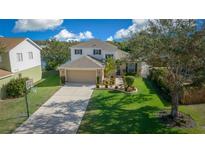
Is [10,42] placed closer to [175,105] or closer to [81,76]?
[81,76]

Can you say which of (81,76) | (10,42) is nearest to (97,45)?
(81,76)

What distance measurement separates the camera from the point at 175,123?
1155cm

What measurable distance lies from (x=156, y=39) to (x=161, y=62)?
148 centimetres

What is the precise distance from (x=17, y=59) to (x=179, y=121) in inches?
685

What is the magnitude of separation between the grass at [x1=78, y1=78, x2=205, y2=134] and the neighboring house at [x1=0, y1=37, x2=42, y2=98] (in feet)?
29.0

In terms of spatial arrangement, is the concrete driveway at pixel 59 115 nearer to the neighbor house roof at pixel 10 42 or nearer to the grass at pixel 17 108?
the grass at pixel 17 108

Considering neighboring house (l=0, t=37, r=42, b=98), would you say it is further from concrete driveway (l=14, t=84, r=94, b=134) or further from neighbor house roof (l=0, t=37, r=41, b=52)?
concrete driveway (l=14, t=84, r=94, b=134)

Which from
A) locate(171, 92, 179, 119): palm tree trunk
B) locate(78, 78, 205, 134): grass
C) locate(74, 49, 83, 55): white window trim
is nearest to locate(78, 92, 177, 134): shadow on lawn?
locate(78, 78, 205, 134): grass

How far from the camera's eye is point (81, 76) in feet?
80.3

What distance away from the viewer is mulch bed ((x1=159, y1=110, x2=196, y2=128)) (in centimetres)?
1128

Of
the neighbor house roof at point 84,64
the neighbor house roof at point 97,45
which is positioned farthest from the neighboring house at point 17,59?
the neighbor house roof at point 97,45

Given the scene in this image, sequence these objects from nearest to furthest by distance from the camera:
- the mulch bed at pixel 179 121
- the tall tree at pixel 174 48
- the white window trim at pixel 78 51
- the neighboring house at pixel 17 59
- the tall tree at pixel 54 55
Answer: the tall tree at pixel 174 48 < the mulch bed at pixel 179 121 < the neighboring house at pixel 17 59 < the white window trim at pixel 78 51 < the tall tree at pixel 54 55

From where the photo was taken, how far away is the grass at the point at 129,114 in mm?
10797
